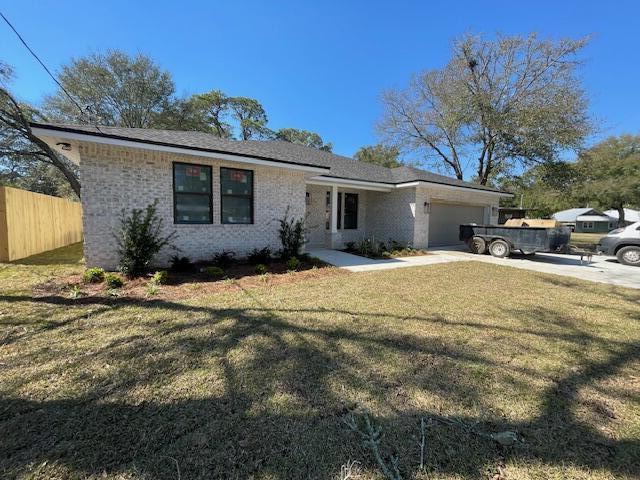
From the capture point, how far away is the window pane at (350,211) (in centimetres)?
1315

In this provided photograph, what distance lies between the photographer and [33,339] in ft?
10.7

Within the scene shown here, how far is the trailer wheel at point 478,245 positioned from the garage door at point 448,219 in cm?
248

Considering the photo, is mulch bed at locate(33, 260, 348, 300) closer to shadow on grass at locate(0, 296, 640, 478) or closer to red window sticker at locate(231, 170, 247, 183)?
shadow on grass at locate(0, 296, 640, 478)

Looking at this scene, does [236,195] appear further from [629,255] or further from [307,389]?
[629,255]

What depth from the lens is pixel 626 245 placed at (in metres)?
9.75

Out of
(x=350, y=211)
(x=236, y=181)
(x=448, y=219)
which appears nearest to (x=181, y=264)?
(x=236, y=181)

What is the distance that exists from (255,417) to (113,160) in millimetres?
7024

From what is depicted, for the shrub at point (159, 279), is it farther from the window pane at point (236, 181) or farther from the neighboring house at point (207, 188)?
the window pane at point (236, 181)

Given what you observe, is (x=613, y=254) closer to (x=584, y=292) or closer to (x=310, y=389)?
(x=584, y=292)

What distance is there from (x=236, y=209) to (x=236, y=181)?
829 millimetres

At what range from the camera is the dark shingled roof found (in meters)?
6.25

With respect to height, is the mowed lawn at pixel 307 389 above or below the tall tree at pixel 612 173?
below

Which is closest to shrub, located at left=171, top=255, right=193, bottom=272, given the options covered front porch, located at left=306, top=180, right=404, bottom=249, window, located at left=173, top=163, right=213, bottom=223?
window, located at left=173, top=163, right=213, bottom=223

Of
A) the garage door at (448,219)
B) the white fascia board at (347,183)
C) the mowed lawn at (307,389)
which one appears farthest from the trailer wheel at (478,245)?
the mowed lawn at (307,389)
